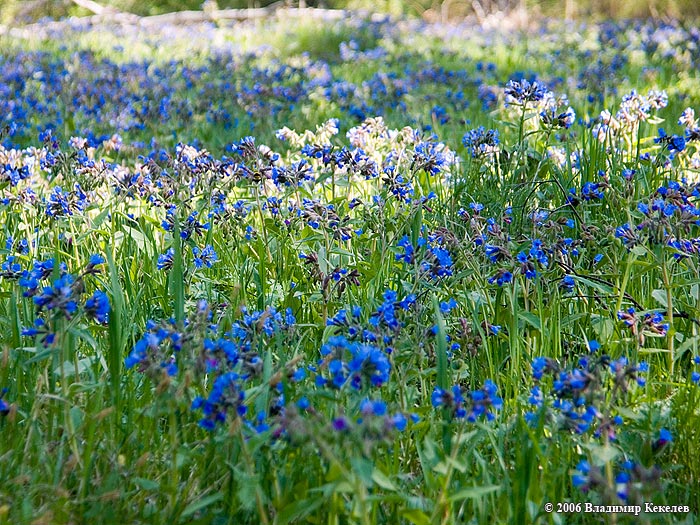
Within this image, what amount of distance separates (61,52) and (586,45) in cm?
630

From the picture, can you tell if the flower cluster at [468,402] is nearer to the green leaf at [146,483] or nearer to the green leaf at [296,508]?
the green leaf at [296,508]

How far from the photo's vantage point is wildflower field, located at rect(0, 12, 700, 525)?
161cm

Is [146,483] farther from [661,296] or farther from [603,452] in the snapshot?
[661,296]

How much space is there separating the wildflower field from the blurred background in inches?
528

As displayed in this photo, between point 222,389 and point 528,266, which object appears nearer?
point 222,389

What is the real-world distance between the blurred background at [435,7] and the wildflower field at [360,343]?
1341 centimetres

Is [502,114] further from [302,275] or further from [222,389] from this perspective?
[222,389]

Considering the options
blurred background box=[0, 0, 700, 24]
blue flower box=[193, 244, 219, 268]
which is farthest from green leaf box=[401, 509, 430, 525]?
blurred background box=[0, 0, 700, 24]

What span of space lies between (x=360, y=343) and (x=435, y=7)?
874 inches

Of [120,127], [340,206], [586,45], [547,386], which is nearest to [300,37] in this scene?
[586,45]

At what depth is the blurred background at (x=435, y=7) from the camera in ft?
56.8

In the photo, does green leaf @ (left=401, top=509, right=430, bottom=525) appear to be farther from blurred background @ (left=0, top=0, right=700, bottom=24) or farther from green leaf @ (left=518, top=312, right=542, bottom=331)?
blurred background @ (left=0, top=0, right=700, bottom=24)

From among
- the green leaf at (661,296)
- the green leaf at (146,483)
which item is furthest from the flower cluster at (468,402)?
the green leaf at (661,296)

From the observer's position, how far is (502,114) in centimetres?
531
